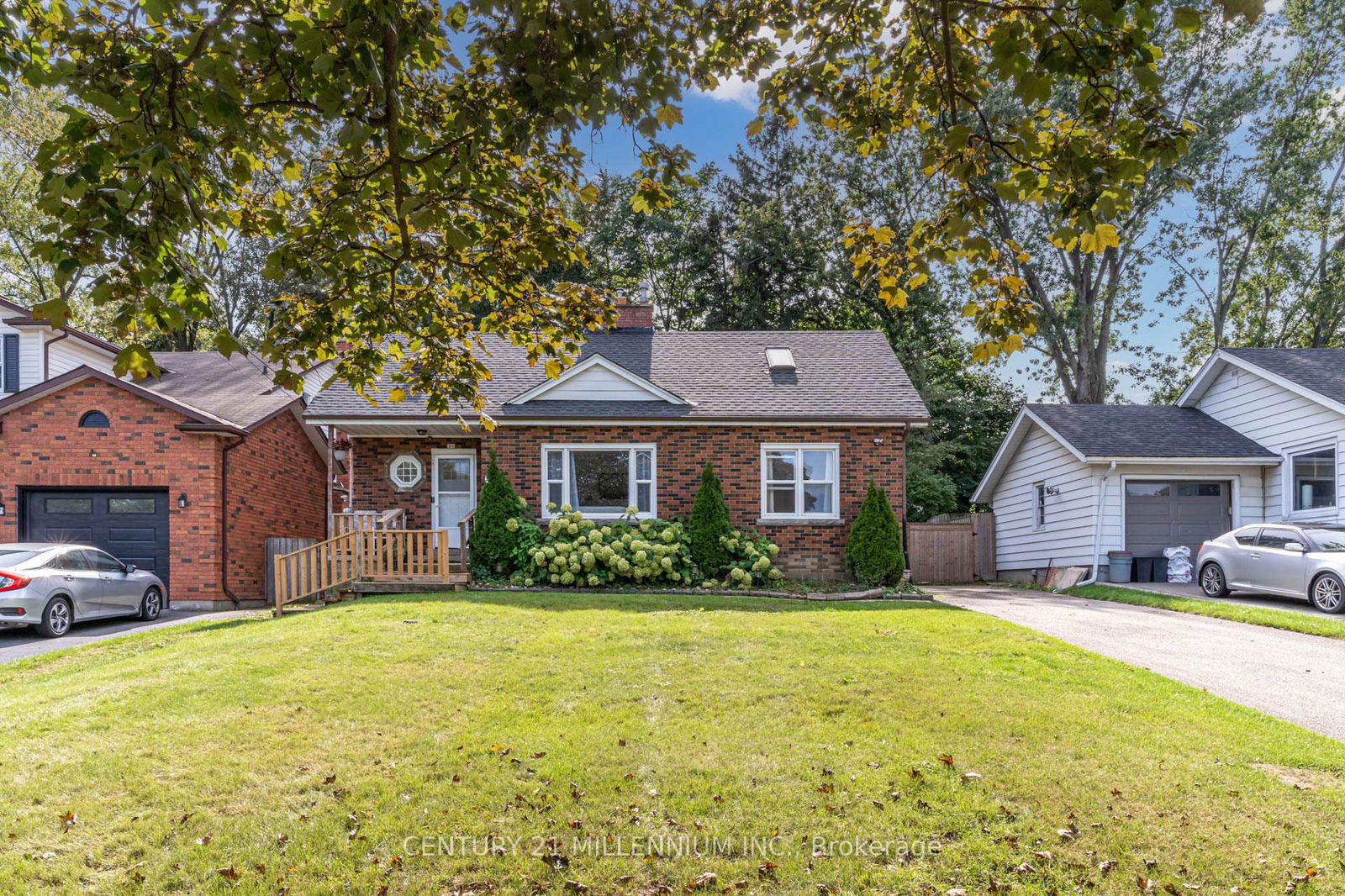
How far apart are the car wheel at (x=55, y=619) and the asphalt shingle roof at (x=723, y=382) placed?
5003 mm

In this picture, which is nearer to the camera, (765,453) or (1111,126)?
(1111,126)

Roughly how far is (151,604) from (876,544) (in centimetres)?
1188

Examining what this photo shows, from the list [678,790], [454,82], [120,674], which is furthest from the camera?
[120,674]

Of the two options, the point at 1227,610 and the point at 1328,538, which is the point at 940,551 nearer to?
the point at 1227,610

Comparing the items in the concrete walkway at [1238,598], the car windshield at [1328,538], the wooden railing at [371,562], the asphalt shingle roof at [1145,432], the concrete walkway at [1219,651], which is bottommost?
the concrete walkway at [1238,598]

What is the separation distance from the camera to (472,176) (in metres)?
4.50

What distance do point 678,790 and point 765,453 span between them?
1119 centimetres

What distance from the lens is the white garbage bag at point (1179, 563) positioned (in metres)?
15.5

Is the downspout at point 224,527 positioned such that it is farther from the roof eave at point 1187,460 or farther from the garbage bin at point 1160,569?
the garbage bin at point 1160,569

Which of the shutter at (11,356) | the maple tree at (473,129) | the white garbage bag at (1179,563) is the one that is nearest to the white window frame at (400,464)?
the shutter at (11,356)

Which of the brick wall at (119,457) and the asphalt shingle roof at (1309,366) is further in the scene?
the asphalt shingle roof at (1309,366)

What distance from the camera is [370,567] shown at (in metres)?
12.9

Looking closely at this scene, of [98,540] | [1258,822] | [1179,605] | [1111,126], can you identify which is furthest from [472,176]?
[98,540]

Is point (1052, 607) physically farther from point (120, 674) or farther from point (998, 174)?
point (998, 174)
